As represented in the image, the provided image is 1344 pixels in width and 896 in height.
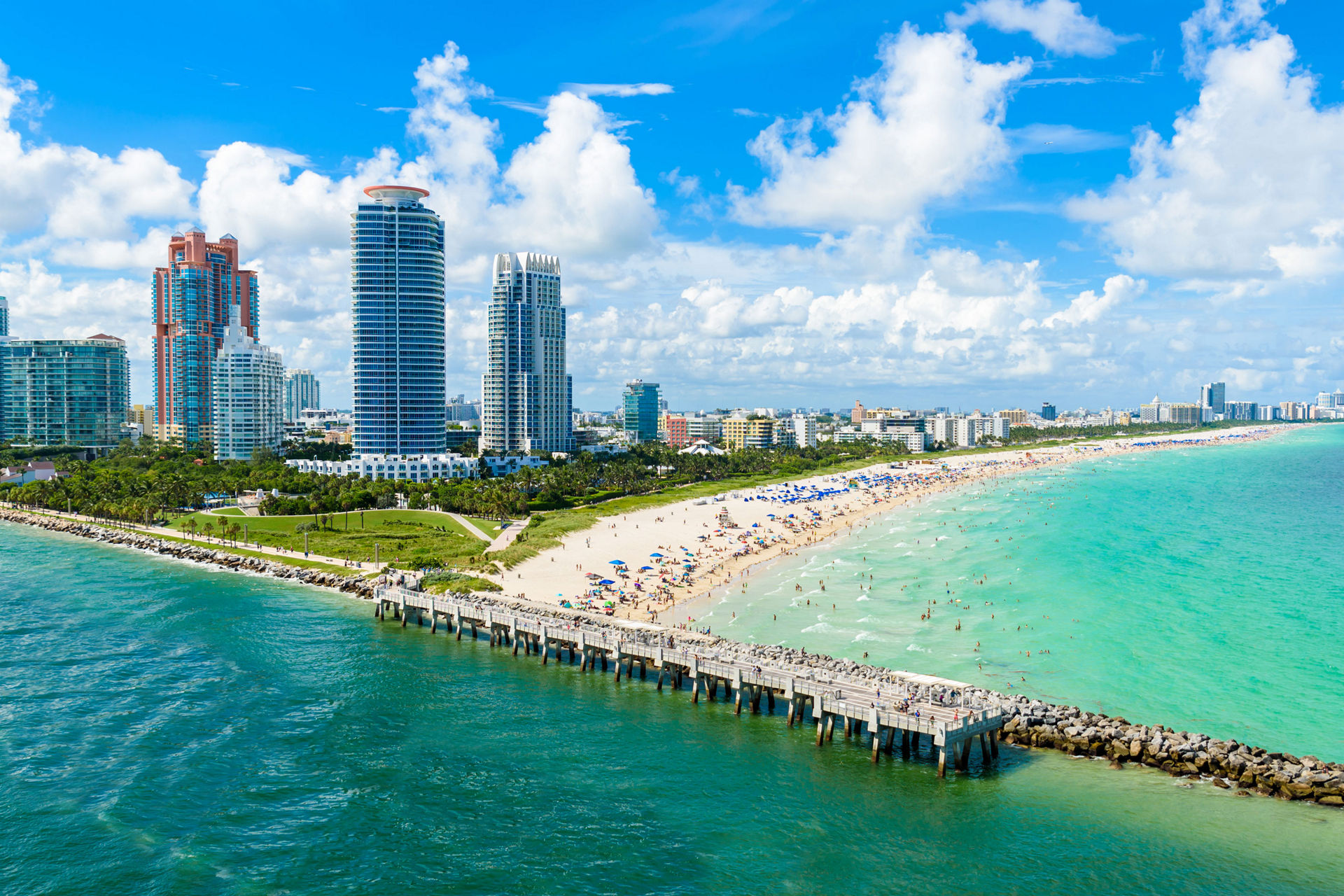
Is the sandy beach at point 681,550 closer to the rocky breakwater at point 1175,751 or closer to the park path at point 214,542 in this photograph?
the park path at point 214,542

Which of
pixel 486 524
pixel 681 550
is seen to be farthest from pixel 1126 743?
pixel 486 524

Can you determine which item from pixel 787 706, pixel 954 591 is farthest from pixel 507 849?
pixel 954 591

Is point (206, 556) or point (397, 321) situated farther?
point (397, 321)

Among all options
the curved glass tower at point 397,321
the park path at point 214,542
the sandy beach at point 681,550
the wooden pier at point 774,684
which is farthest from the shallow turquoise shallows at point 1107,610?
the curved glass tower at point 397,321

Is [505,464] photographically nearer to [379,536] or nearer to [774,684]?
[379,536]

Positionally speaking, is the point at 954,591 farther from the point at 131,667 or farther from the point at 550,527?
the point at 131,667

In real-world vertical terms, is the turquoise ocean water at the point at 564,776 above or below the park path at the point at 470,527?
below
